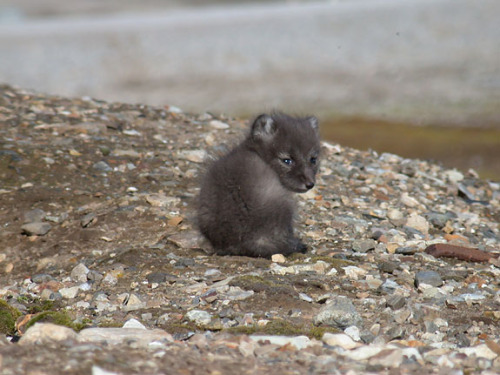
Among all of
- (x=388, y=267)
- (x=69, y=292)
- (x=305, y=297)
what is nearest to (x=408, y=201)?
(x=388, y=267)

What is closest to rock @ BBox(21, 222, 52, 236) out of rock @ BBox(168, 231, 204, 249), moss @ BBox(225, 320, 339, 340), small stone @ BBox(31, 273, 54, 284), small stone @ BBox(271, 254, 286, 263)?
small stone @ BBox(31, 273, 54, 284)

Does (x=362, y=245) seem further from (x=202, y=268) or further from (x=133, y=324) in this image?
(x=133, y=324)

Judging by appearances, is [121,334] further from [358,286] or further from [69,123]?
[69,123]

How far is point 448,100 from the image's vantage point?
111 ft

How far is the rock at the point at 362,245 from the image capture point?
9.64m

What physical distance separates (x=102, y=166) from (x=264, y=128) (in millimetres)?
3700

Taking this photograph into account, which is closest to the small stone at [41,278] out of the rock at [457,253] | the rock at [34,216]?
the rock at [34,216]

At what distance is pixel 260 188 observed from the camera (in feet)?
28.4

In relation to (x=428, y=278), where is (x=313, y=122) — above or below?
above

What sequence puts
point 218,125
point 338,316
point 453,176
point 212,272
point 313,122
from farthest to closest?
point 218,125
point 453,176
point 313,122
point 212,272
point 338,316

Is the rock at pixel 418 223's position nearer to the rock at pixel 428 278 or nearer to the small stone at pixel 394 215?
the small stone at pixel 394 215

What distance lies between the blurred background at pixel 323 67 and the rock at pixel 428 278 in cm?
1332

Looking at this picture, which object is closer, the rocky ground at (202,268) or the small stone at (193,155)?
the rocky ground at (202,268)

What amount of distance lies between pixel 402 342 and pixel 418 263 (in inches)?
103
